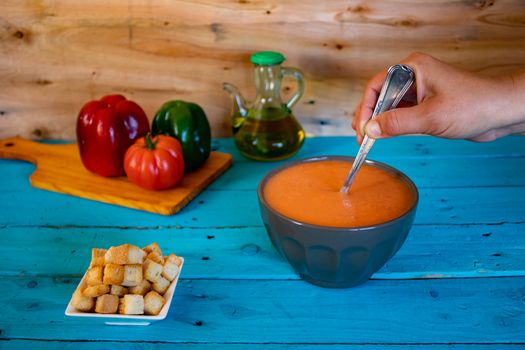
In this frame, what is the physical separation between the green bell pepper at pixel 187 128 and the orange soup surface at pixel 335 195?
1.18 ft

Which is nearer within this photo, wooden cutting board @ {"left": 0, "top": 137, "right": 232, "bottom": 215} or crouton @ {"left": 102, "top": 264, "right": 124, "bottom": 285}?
crouton @ {"left": 102, "top": 264, "right": 124, "bottom": 285}

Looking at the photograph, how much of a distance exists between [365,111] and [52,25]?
79 cm

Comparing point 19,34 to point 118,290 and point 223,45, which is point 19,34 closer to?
point 223,45

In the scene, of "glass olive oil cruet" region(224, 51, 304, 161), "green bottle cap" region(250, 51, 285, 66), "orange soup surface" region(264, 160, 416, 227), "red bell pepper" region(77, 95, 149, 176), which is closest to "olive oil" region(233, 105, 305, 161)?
"glass olive oil cruet" region(224, 51, 304, 161)

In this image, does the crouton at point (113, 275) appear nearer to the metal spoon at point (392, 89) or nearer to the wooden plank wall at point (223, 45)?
the metal spoon at point (392, 89)

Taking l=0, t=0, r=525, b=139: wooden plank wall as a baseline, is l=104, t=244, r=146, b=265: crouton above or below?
below

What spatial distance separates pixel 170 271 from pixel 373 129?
0.36 m

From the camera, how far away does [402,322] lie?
768 mm

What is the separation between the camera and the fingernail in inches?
34.1

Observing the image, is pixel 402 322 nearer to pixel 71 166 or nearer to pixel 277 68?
pixel 277 68

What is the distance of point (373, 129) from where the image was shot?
87 centimetres

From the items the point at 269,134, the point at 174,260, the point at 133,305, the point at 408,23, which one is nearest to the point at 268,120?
the point at 269,134

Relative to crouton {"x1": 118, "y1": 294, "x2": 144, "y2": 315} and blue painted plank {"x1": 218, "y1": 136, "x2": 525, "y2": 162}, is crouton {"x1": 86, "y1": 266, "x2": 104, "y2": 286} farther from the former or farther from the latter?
blue painted plank {"x1": 218, "y1": 136, "x2": 525, "y2": 162}

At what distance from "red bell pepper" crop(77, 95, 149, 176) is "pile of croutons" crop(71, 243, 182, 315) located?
0.40m
